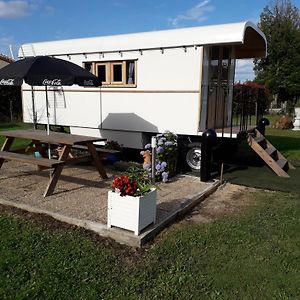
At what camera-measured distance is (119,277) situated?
3375 mm

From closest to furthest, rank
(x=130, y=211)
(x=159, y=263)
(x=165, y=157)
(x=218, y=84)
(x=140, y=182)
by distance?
1. (x=159, y=263)
2. (x=130, y=211)
3. (x=140, y=182)
4. (x=165, y=157)
5. (x=218, y=84)

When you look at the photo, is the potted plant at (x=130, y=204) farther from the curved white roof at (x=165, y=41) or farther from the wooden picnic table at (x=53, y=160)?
the curved white roof at (x=165, y=41)

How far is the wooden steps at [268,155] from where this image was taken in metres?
7.48

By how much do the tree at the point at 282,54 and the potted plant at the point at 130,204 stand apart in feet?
106

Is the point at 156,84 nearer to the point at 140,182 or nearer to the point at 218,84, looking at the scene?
the point at 218,84

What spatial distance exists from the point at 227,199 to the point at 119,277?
303 centimetres

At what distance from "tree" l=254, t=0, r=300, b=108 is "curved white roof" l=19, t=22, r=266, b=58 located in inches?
1074

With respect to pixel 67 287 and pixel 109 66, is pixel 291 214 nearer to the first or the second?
pixel 67 287

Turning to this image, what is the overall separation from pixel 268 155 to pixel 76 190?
4.16 metres

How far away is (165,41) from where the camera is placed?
7383 mm

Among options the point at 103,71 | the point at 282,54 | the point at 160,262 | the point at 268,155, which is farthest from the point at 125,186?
the point at 282,54

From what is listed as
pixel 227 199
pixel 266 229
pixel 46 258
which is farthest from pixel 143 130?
pixel 46 258

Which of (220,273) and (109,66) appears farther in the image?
(109,66)

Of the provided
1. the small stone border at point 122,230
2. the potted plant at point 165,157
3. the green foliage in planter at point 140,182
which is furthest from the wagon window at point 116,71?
the green foliage in planter at point 140,182
